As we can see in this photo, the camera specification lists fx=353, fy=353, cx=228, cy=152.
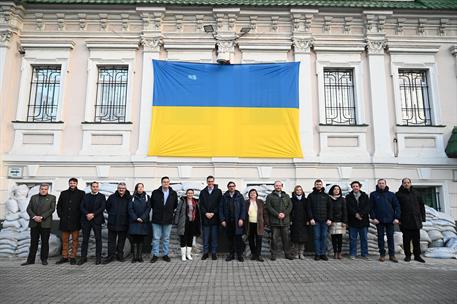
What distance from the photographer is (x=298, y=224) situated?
25.4 ft

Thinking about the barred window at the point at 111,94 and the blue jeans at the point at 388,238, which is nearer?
the blue jeans at the point at 388,238

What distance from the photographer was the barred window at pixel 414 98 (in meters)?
10.7

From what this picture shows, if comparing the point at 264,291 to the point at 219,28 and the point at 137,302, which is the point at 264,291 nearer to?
the point at 137,302

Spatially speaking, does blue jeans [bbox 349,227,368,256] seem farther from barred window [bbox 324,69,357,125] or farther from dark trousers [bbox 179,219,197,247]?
barred window [bbox 324,69,357,125]

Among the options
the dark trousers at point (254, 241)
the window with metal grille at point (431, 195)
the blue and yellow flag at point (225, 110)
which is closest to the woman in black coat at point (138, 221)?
the dark trousers at point (254, 241)

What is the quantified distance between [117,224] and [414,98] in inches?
367

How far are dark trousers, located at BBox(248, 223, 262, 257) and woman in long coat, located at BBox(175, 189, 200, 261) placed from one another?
117 cm

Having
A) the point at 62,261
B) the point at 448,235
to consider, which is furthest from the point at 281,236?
the point at 62,261

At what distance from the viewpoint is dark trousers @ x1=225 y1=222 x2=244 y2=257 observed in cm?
Answer: 759

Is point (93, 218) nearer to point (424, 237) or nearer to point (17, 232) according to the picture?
point (17, 232)

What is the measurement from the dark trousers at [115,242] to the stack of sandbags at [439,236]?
6.95 meters

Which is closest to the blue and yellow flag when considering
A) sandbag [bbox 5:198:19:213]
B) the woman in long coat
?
the woman in long coat

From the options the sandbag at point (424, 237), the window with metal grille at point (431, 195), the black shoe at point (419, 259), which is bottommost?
the black shoe at point (419, 259)

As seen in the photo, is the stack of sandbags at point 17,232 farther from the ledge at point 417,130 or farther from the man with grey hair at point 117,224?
the ledge at point 417,130
